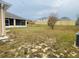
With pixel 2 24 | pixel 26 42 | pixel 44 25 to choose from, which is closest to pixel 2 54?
pixel 2 24

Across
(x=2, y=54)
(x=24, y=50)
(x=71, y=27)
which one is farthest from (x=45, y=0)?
(x=2, y=54)

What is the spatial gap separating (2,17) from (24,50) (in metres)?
2.00

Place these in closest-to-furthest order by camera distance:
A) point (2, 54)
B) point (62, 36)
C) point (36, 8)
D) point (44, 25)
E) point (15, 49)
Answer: point (2, 54), point (15, 49), point (36, 8), point (62, 36), point (44, 25)

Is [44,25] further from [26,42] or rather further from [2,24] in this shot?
[2,24]

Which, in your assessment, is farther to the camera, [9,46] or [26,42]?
[26,42]

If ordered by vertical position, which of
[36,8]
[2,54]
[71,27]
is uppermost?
[36,8]

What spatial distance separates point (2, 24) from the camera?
9031 mm

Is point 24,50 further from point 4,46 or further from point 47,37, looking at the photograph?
point 47,37

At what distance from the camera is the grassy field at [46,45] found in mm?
7859

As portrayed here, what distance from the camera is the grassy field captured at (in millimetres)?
7859

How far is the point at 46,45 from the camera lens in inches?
371

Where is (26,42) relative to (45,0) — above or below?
below

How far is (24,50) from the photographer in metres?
8.30

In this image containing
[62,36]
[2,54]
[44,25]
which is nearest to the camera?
[2,54]
